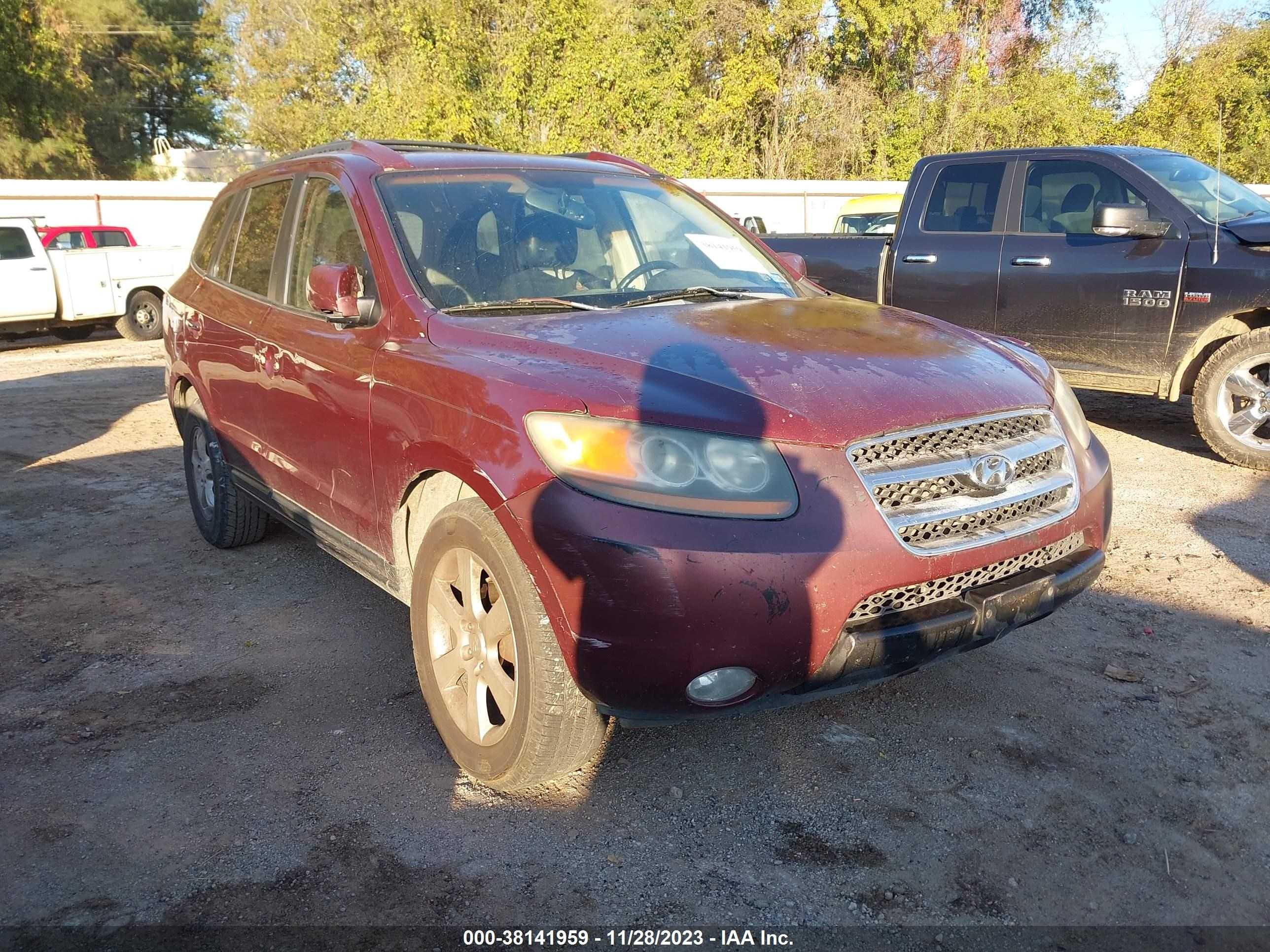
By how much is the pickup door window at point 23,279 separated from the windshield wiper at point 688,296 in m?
13.8

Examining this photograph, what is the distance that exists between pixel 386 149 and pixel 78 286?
13248 mm

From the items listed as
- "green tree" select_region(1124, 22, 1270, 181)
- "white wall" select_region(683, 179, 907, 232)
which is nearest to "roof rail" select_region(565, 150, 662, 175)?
"green tree" select_region(1124, 22, 1270, 181)

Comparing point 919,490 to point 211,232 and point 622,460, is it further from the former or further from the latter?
point 211,232

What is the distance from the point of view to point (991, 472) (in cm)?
270

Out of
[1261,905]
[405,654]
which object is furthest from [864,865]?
[405,654]

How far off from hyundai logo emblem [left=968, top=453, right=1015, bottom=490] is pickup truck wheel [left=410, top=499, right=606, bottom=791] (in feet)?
3.81

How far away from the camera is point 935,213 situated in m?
7.57

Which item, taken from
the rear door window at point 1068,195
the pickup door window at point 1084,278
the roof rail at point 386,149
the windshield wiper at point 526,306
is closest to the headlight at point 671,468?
the windshield wiper at point 526,306

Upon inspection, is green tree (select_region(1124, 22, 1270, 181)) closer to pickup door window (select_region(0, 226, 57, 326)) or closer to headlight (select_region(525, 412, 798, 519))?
pickup door window (select_region(0, 226, 57, 326))

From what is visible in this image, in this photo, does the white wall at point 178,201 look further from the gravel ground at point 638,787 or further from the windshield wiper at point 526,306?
the windshield wiper at point 526,306

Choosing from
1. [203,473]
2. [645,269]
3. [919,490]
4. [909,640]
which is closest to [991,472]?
[919,490]

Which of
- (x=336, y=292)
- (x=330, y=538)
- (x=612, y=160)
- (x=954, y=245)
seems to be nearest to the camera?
(x=336, y=292)

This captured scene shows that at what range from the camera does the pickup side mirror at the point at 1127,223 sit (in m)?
6.17

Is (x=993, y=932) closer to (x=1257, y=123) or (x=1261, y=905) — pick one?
(x=1261, y=905)
